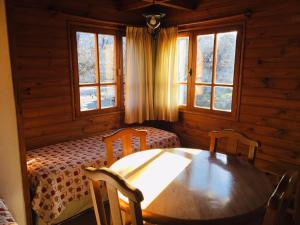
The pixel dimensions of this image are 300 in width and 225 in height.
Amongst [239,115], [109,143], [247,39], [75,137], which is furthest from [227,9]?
[75,137]

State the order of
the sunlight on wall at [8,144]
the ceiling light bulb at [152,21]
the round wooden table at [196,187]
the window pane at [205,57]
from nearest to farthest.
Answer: the round wooden table at [196,187] → the sunlight on wall at [8,144] → the ceiling light bulb at [152,21] → the window pane at [205,57]

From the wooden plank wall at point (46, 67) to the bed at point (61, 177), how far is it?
22 cm

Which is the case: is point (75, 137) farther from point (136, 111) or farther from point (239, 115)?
point (239, 115)

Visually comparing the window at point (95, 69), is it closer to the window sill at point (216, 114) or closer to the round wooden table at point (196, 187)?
the window sill at point (216, 114)

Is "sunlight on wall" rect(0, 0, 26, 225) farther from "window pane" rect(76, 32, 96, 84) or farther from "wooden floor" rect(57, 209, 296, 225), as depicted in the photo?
"window pane" rect(76, 32, 96, 84)

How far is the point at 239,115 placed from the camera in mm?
2943

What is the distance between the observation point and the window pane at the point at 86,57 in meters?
3.02

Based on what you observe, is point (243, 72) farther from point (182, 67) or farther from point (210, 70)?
point (182, 67)

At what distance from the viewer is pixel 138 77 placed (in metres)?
3.54

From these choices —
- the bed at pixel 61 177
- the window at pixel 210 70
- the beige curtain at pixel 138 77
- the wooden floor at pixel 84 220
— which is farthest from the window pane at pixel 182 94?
the wooden floor at pixel 84 220

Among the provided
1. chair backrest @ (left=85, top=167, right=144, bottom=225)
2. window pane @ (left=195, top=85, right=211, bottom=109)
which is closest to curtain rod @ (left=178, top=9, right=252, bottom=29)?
window pane @ (left=195, top=85, right=211, bottom=109)

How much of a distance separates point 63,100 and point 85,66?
51cm

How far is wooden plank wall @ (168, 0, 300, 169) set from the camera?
2479 millimetres

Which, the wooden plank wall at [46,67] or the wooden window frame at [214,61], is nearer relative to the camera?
the wooden plank wall at [46,67]
